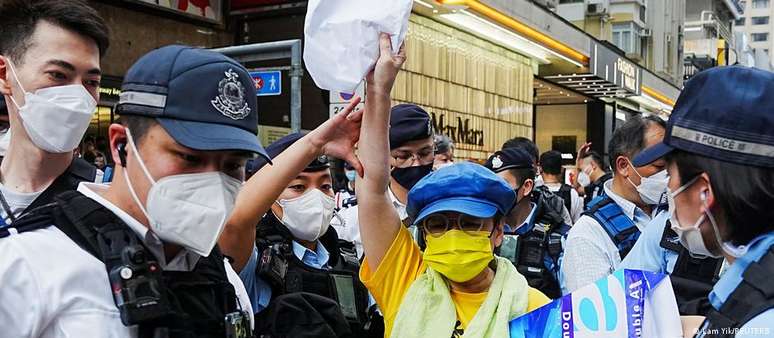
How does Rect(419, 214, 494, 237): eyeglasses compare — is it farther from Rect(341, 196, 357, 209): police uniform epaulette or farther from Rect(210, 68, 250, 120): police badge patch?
Rect(341, 196, 357, 209): police uniform epaulette

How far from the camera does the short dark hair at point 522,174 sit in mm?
4848

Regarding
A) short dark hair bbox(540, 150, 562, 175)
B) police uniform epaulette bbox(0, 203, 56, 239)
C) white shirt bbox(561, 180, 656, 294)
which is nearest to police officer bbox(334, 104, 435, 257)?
white shirt bbox(561, 180, 656, 294)

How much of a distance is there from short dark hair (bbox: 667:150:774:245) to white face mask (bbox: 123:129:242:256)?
3.88 ft

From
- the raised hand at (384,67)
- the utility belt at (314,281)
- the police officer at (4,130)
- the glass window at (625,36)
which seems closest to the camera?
the raised hand at (384,67)

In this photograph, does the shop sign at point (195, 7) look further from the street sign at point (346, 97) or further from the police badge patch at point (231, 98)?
the police badge patch at point (231, 98)

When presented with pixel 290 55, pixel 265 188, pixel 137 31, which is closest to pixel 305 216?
Result: pixel 265 188

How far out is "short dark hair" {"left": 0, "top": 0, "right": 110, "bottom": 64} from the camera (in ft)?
9.12

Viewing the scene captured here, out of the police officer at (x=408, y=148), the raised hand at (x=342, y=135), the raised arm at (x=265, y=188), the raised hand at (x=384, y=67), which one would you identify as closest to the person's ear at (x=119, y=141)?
the raised arm at (x=265, y=188)

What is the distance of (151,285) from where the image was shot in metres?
1.54

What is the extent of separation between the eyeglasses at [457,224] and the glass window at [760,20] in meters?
147

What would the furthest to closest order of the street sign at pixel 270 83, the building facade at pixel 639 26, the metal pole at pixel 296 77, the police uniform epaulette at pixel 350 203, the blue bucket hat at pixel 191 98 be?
the building facade at pixel 639 26 → the street sign at pixel 270 83 → the metal pole at pixel 296 77 → the police uniform epaulette at pixel 350 203 → the blue bucket hat at pixel 191 98

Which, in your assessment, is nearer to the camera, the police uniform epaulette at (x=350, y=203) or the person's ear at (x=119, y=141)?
the person's ear at (x=119, y=141)

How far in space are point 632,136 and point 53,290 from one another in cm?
331

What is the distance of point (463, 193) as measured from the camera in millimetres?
2514
